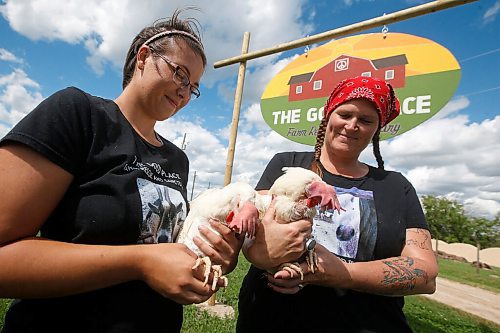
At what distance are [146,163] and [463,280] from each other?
19.1m

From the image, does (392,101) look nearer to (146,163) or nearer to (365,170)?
(365,170)

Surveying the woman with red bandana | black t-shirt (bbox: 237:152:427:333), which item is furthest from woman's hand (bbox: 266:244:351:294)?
black t-shirt (bbox: 237:152:427:333)

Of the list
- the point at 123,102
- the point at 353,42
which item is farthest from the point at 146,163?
the point at 353,42

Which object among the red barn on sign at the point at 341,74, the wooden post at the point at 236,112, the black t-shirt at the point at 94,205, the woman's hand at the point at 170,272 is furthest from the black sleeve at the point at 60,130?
the red barn on sign at the point at 341,74

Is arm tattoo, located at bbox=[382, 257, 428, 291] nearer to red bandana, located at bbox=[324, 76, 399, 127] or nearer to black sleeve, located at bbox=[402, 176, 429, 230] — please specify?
black sleeve, located at bbox=[402, 176, 429, 230]

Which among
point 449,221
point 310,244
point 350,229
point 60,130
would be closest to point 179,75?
point 60,130

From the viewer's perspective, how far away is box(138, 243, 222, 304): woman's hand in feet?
3.77

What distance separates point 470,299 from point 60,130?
14309 mm

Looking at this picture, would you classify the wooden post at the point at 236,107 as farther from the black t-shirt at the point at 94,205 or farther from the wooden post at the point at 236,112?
the black t-shirt at the point at 94,205

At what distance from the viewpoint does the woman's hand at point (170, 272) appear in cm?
115

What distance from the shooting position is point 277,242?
150 cm

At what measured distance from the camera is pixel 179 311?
149 cm

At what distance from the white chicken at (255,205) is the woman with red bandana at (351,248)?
4.0 inches

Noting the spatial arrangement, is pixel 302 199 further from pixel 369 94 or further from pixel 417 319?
pixel 417 319
